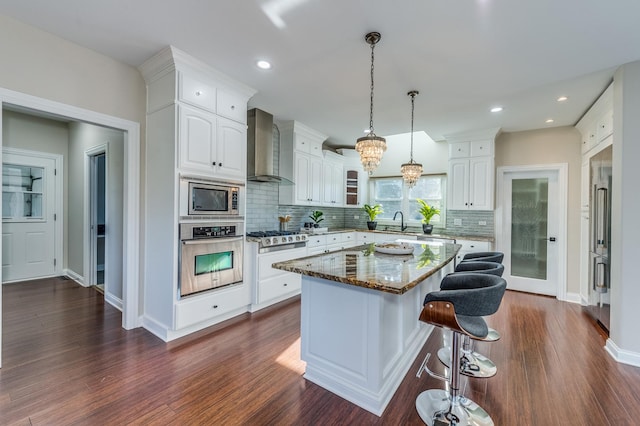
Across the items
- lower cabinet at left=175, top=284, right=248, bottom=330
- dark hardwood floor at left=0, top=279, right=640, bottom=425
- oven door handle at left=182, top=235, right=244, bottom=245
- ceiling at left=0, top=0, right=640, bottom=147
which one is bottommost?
dark hardwood floor at left=0, top=279, right=640, bottom=425

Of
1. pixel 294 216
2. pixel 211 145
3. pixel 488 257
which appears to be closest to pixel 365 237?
pixel 294 216

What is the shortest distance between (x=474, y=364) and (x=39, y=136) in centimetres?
694

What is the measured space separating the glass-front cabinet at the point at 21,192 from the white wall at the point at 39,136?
31 centimetres

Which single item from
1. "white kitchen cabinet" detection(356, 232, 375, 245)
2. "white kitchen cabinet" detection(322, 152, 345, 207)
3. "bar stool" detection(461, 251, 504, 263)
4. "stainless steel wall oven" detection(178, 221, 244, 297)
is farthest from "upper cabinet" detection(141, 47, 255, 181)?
"white kitchen cabinet" detection(356, 232, 375, 245)

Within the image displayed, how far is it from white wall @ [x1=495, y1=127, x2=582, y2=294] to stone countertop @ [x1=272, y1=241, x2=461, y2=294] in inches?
120

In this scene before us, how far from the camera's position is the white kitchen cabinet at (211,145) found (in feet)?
9.02

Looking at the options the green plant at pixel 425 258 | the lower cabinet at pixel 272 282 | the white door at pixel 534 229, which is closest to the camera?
the green plant at pixel 425 258

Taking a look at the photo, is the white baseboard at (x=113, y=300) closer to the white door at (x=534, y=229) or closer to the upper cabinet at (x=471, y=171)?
the upper cabinet at (x=471, y=171)

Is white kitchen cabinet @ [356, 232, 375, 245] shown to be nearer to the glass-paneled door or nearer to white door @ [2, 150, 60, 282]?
the glass-paneled door

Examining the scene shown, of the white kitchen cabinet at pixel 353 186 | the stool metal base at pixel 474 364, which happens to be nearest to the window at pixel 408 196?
the white kitchen cabinet at pixel 353 186

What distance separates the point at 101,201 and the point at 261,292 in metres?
3.22

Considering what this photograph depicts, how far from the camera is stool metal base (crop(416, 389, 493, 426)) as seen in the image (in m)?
1.69

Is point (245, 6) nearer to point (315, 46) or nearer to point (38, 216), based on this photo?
point (315, 46)

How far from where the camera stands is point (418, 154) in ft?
18.4
